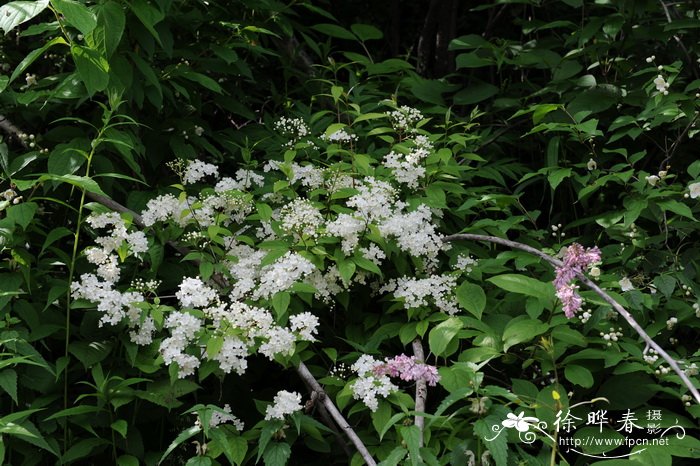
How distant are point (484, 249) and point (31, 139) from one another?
1.66 meters

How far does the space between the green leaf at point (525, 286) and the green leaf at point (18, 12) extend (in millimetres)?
1480

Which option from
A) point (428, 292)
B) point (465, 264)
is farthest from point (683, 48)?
point (428, 292)

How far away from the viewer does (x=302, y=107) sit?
3338mm

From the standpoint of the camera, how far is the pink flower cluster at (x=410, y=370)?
81.0 inches

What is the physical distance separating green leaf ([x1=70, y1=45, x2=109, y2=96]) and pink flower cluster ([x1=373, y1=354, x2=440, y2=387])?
1.15 meters

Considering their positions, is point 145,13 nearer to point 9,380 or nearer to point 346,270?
point 346,270

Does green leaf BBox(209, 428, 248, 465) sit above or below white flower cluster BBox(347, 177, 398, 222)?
below

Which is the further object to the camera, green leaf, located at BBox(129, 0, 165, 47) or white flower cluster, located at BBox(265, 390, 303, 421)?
green leaf, located at BBox(129, 0, 165, 47)

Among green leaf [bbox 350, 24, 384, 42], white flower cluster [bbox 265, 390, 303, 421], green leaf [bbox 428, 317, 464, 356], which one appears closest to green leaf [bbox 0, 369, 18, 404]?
white flower cluster [bbox 265, 390, 303, 421]

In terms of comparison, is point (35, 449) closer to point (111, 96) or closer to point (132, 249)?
point (132, 249)

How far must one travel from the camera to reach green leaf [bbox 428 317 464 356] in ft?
7.25

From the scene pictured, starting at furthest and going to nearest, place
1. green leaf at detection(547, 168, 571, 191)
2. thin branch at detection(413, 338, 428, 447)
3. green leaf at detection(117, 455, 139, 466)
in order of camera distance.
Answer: green leaf at detection(547, 168, 571, 191) → green leaf at detection(117, 455, 139, 466) → thin branch at detection(413, 338, 428, 447)

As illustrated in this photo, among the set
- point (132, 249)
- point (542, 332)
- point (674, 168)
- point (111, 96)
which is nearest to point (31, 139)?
point (111, 96)

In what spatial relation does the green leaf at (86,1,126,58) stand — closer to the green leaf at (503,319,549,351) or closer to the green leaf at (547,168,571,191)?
the green leaf at (503,319,549,351)
